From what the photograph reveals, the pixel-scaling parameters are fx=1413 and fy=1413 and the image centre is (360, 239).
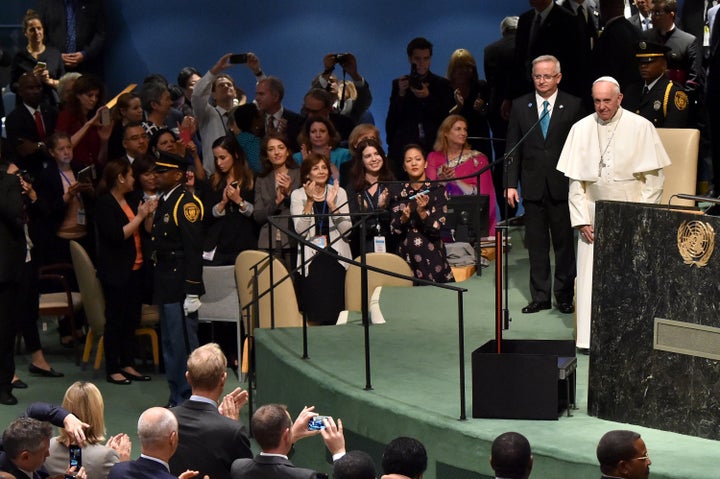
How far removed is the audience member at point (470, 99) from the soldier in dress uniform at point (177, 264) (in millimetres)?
3197

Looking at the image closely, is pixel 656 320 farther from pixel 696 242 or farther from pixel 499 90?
pixel 499 90

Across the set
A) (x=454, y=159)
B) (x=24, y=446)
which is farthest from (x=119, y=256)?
(x=24, y=446)

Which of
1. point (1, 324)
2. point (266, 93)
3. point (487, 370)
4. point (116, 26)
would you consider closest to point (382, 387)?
point (487, 370)

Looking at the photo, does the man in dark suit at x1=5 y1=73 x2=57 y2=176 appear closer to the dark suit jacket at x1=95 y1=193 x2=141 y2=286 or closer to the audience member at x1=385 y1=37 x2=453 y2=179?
the dark suit jacket at x1=95 y1=193 x2=141 y2=286

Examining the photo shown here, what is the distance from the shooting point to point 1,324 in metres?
9.41

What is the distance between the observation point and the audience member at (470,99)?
1167 cm

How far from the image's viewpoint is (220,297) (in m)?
9.84

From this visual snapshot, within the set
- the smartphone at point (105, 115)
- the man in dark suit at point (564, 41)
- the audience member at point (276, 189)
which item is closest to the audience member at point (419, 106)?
the man in dark suit at point (564, 41)

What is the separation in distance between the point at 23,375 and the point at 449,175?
11.2ft

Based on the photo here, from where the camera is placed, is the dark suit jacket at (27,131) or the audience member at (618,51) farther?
the dark suit jacket at (27,131)

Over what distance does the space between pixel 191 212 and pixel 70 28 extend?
190 inches

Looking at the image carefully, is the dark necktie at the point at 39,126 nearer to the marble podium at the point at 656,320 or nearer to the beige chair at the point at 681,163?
the beige chair at the point at 681,163

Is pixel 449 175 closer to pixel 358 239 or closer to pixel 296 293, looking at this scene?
pixel 358 239

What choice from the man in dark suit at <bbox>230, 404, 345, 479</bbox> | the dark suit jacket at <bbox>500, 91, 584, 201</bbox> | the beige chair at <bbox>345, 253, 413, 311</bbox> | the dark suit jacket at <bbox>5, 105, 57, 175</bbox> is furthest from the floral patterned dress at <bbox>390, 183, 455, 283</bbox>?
the man in dark suit at <bbox>230, 404, 345, 479</bbox>
